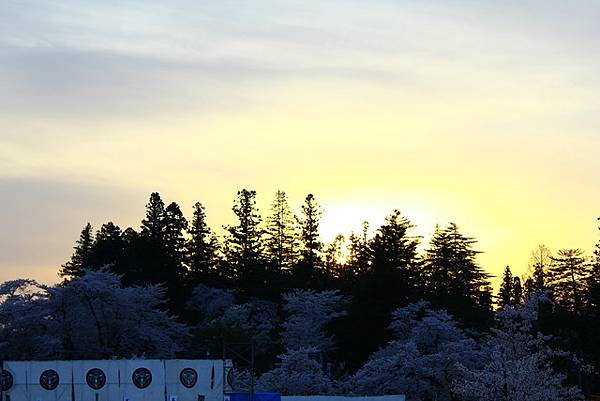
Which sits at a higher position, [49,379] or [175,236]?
[175,236]

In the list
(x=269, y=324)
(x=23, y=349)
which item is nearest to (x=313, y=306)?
(x=269, y=324)

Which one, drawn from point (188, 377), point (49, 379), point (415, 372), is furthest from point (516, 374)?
point (49, 379)

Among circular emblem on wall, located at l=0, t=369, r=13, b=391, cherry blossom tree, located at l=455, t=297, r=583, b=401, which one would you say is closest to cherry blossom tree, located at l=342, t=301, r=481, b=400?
cherry blossom tree, located at l=455, t=297, r=583, b=401

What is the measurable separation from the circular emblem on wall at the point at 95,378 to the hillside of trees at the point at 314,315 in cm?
1347

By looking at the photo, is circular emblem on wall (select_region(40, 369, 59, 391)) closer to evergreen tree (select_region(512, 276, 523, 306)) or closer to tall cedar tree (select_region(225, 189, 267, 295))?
tall cedar tree (select_region(225, 189, 267, 295))

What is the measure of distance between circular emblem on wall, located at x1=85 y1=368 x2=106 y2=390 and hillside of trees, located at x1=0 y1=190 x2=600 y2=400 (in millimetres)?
13473

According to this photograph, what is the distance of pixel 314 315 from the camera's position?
80250 millimetres

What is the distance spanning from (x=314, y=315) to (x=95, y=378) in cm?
3200

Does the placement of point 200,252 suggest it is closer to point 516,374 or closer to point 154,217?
point 154,217

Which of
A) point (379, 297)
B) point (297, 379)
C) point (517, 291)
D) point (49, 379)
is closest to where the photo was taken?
point (49, 379)

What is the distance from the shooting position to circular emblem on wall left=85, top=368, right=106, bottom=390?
50.6m

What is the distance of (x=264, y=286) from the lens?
91.8 meters

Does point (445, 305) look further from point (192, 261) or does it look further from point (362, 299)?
point (192, 261)

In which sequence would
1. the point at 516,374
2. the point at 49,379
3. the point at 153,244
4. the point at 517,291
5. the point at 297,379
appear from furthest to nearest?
the point at 517,291 < the point at 153,244 < the point at 297,379 < the point at 49,379 < the point at 516,374
